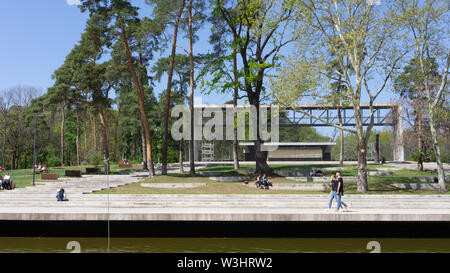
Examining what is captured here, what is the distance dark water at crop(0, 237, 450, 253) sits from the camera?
42.6 ft

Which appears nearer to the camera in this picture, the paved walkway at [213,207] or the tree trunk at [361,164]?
the paved walkway at [213,207]

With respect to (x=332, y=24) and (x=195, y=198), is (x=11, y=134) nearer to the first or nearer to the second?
(x=195, y=198)

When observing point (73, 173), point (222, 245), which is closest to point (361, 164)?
point (222, 245)

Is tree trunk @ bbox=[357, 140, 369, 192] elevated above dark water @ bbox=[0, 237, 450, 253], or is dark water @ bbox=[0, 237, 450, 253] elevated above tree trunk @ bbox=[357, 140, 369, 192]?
tree trunk @ bbox=[357, 140, 369, 192]

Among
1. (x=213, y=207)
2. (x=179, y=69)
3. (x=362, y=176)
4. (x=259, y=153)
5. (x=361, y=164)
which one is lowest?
(x=213, y=207)

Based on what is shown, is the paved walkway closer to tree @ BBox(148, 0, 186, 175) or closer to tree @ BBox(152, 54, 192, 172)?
tree @ BBox(148, 0, 186, 175)

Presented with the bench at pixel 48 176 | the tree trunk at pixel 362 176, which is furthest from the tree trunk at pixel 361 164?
the bench at pixel 48 176

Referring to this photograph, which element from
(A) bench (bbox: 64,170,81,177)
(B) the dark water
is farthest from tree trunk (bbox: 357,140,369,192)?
(A) bench (bbox: 64,170,81,177)

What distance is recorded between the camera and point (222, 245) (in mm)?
13719

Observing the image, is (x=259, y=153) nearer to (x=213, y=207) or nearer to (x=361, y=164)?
(x=361, y=164)

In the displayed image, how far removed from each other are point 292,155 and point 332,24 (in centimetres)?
3732

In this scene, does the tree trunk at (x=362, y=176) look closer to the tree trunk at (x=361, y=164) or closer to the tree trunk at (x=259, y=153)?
the tree trunk at (x=361, y=164)

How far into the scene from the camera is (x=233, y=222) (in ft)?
47.9

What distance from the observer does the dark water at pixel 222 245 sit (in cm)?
1298
